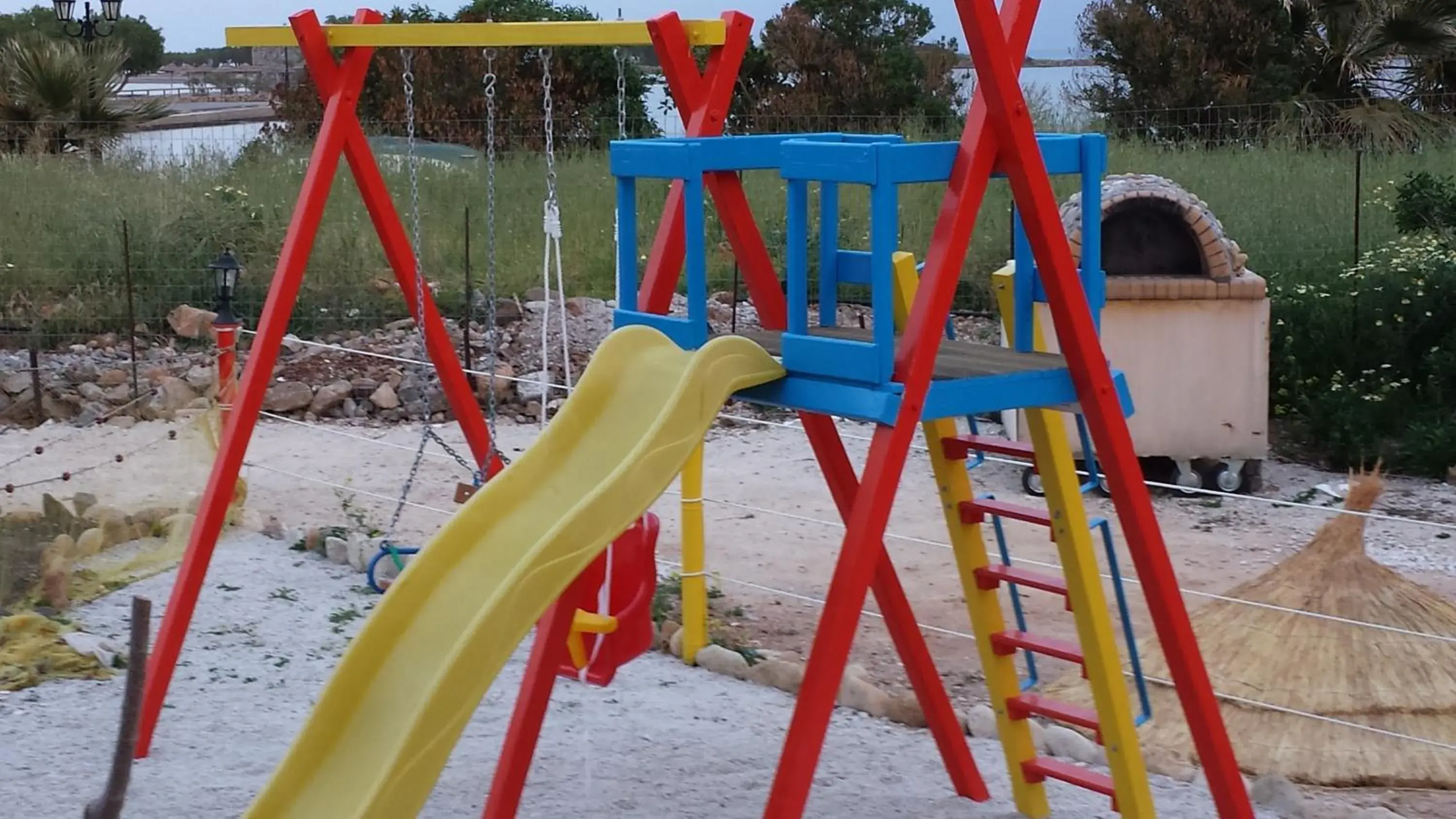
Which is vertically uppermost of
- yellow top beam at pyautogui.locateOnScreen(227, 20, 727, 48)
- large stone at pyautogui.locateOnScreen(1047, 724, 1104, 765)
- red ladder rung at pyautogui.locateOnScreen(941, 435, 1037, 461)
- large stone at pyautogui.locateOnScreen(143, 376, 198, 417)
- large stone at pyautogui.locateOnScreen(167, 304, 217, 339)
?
yellow top beam at pyautogui.locateOnScreen(227, 20, 727, 48)

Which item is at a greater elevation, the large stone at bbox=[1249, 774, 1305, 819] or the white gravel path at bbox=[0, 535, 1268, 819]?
the large stone at bbox=[1249, 774, 1305, 819]

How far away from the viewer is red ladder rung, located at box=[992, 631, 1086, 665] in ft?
11.4

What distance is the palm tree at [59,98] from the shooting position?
607 inches

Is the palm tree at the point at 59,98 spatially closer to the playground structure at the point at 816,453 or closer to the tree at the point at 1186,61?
the tree at the point at 1186,61

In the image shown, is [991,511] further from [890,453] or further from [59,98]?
[59,98]

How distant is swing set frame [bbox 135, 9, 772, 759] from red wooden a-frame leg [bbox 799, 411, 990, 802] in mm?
581

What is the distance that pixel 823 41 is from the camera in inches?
811

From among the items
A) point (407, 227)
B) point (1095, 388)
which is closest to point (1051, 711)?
point (1095, 388)

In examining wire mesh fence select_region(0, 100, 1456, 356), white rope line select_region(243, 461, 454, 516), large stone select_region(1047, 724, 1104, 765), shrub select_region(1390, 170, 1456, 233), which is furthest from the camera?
wire mesh fence select_region(0, 100, 1456, 356)

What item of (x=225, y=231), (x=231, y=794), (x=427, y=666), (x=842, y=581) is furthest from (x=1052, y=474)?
(x=225, y=231)

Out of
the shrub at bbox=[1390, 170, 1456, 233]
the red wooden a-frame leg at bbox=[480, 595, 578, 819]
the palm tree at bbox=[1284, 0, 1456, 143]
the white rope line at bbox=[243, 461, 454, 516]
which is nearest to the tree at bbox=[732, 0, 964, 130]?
the palm tree at bbox=[1284, 0, 1456, 143]

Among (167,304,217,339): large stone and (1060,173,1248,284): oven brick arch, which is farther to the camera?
(167,304,217,339): large stone

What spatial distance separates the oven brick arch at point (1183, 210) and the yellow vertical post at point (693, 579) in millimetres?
3271

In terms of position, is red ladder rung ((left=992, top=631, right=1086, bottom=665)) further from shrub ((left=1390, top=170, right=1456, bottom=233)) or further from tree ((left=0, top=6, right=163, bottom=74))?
tree ((left=0, top=6, right=163, bottom=74))
